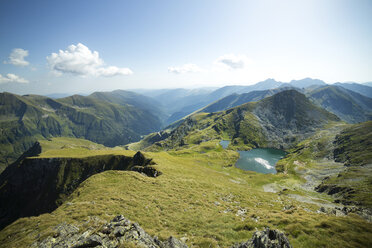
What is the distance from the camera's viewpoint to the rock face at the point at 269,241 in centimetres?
1359

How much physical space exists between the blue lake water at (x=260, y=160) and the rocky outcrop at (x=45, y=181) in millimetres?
110168

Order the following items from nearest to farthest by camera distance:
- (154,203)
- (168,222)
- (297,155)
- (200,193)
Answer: (168,222) → (154,203) → (200,193) → (297,155)

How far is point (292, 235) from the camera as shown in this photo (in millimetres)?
17031

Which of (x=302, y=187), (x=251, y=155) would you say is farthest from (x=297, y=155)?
(x=302, y=187)

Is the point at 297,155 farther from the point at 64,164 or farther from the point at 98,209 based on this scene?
the point at 64,164

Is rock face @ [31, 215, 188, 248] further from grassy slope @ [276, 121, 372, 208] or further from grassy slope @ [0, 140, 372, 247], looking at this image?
grassy slope @ [276, 121, 372, 208]

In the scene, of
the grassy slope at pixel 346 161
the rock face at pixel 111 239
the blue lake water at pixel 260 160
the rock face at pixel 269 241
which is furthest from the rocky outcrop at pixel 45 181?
the blue lake water at pixel 260 160

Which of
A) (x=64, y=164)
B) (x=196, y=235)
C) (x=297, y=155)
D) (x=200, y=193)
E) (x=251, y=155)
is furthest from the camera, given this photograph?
(x=251, y=155)

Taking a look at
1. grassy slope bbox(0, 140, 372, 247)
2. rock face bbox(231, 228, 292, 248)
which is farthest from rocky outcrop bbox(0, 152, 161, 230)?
rock face bbox(231, 228, 292, 248)

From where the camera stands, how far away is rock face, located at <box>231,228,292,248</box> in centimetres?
1359

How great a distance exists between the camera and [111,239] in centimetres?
1499

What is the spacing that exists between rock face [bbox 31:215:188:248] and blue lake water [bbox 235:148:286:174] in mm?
135311

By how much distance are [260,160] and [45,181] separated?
584 ft

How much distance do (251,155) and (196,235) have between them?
177595 millimetres
